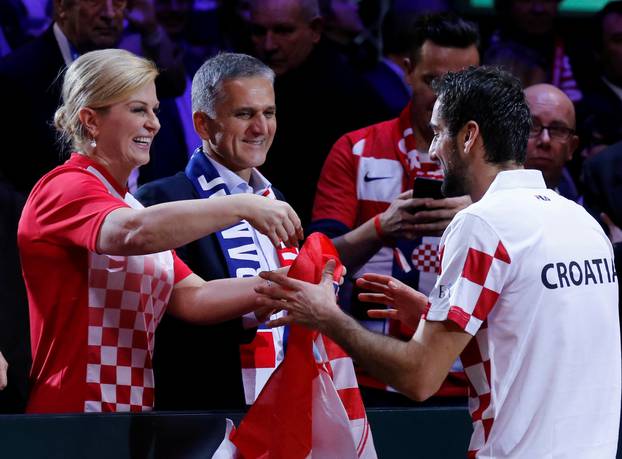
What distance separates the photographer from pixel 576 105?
4.57 metres

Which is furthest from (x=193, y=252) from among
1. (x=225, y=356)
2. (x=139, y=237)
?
(x=139, y=237)

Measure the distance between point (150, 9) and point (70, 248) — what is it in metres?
1.88

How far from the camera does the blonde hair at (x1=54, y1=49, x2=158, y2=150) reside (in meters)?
2.65

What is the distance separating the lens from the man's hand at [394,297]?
2543 mm

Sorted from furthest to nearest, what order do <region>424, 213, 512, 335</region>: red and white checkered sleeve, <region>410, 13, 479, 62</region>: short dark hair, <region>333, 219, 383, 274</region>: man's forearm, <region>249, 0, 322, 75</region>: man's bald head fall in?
<region>249, 0, 322, 75</region>: man's bald head → <region>410, 13, 479, 62</region>: short dark hair → <region>333, 219, 383, 274</region>: man's forearm → <region>424, 213, 512, 335</region>: red and white checkered sleeve

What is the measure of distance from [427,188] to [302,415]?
1.04m

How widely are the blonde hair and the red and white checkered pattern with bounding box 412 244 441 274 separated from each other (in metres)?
1.24

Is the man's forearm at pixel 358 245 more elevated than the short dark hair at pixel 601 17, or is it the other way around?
the short dark hair at pixel 601 17

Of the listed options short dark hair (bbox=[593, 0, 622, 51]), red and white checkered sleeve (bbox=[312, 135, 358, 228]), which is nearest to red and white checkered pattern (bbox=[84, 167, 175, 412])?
red and white checkered sleeve (bbox=[312, 135, 358, 228])

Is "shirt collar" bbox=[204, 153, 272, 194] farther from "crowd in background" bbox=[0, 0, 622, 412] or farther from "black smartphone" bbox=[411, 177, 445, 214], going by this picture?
"crowd in background" bbox=[0, 0, 622, 412]

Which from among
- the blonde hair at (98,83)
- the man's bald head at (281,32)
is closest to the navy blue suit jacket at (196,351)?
the blonde hair at (98,83)

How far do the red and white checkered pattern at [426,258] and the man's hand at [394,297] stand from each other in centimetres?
93

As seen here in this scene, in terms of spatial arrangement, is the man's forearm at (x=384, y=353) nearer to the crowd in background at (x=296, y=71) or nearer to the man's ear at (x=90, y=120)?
the man's ear at (x=90, y=120)

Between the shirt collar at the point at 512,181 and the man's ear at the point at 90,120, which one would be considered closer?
the shirt collar at the point at 512,181
